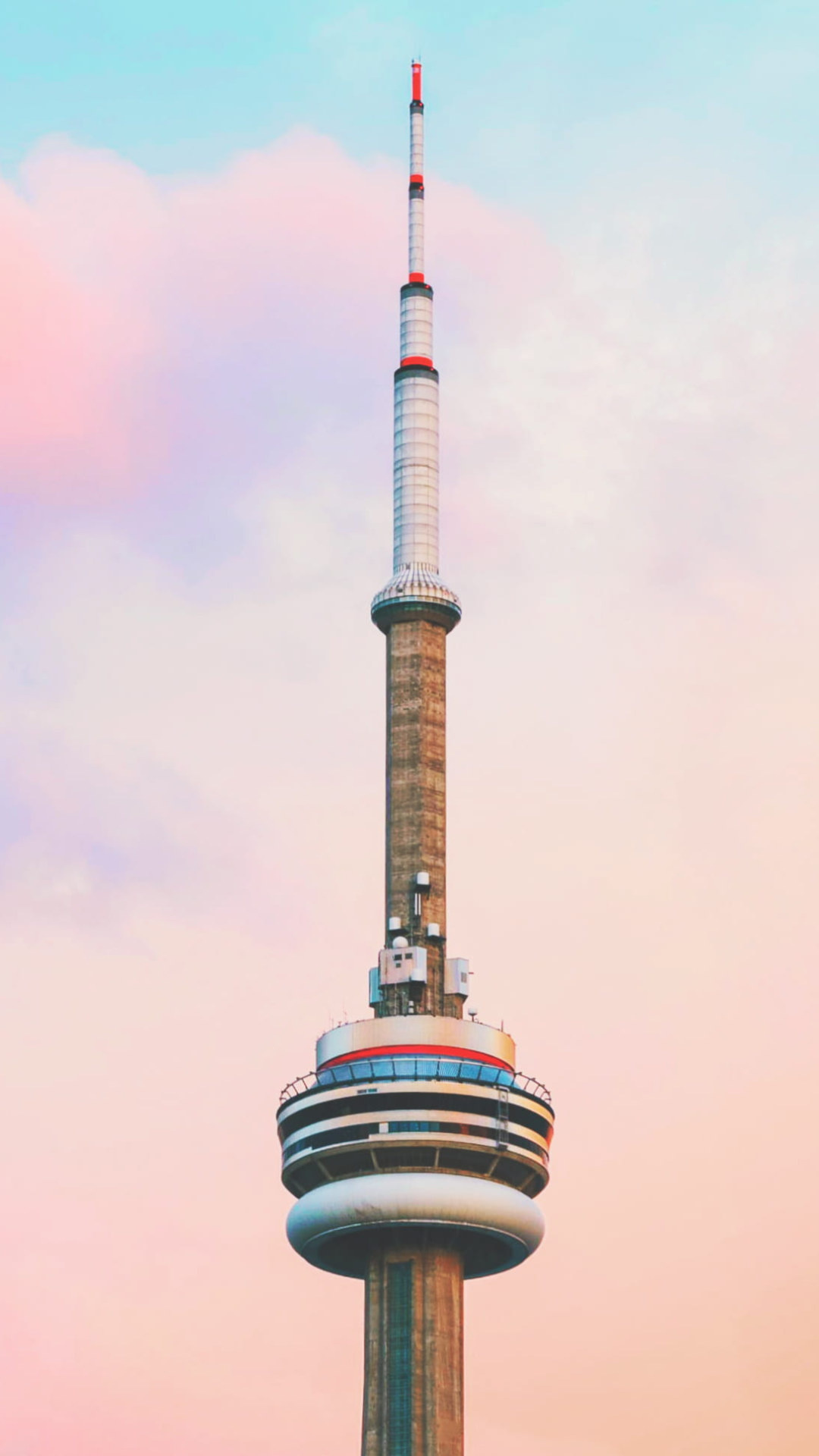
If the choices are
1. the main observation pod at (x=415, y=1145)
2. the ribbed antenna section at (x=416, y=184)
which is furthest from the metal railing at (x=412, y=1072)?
the ribbed antenna section at (x=416, y=184)

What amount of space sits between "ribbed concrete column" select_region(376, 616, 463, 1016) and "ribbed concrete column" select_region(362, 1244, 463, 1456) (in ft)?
55.8

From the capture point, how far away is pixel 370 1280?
158 meters

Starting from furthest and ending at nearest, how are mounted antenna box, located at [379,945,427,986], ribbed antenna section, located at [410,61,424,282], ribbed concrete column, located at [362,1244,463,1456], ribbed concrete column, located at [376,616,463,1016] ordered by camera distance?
ribbed antenna section, located at [410,61,424,282] → ribbed concrete column, located at [376,616,463,1016] → mounted antenna box, located at [379,945,427,986] → ribbed concrete column, located at [362,1244,463,1456]

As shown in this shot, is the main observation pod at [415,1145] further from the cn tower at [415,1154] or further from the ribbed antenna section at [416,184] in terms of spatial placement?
the ribbed antenna section at [416,184]

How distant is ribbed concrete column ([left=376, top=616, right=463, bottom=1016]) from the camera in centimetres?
16788

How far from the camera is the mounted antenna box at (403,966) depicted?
166 m

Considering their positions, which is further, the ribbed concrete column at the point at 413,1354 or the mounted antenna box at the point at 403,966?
the mounted antenna box at the point at 403,966

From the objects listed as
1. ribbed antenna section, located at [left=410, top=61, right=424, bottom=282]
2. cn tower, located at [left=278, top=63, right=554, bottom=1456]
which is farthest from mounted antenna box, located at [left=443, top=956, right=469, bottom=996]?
ribbed antenna section, located at [left=410, top=61, right=424, bottom=282]

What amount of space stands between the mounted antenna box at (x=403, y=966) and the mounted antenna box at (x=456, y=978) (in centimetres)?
239

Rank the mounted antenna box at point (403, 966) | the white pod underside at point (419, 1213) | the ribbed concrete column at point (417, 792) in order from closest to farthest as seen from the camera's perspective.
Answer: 1. the white pod underside at point (419, 1213)
2. the mounted antenna box at point (403, 966)
3. the ribbed concrete column at point (417, 792)

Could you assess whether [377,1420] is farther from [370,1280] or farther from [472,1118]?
[472,1118]

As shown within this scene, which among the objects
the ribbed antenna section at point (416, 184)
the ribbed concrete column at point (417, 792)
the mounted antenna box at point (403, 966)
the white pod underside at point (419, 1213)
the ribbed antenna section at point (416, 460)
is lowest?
the white pod underside at point (419, 1213)

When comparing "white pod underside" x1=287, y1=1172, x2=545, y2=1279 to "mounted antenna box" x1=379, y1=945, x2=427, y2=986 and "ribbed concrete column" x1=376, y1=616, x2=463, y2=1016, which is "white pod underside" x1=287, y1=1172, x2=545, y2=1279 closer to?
"ribbed concrete column" x1=376, y1=616, x2=463, y2=1016

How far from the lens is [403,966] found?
166 metres
